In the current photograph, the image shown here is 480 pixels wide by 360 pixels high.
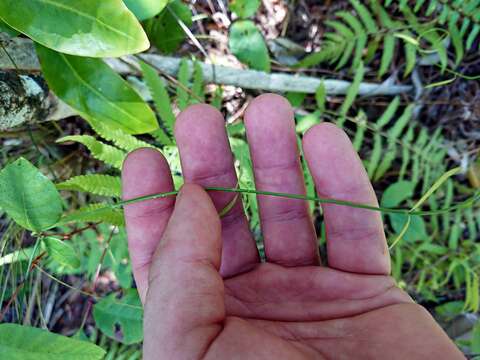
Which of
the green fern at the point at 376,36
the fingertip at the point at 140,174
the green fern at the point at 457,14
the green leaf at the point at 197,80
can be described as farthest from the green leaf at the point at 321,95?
the fingertip at the point at 140,174

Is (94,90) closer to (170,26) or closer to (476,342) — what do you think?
(170,26)

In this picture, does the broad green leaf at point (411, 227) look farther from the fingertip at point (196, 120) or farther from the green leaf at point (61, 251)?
the green leaf at point (61, 251)

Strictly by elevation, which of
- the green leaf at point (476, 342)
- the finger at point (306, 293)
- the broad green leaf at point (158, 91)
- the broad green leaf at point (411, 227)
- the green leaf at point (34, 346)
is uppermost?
the broad green leaf at point (158, 91)

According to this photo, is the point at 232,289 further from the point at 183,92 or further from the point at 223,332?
the point at 183,92

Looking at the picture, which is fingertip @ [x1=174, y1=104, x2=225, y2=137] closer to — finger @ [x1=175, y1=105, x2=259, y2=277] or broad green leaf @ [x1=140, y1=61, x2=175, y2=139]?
finger @ [x1=175, y1=105, x2=259, y2=277]

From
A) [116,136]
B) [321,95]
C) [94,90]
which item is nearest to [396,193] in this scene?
[321,95]

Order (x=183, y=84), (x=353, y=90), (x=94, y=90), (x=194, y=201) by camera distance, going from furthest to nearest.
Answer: (x=353, y=90)
(x=183, y=84)
(x=94, y=90)
(x=194, y=201)

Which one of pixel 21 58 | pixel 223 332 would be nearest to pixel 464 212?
pixel 223 332
